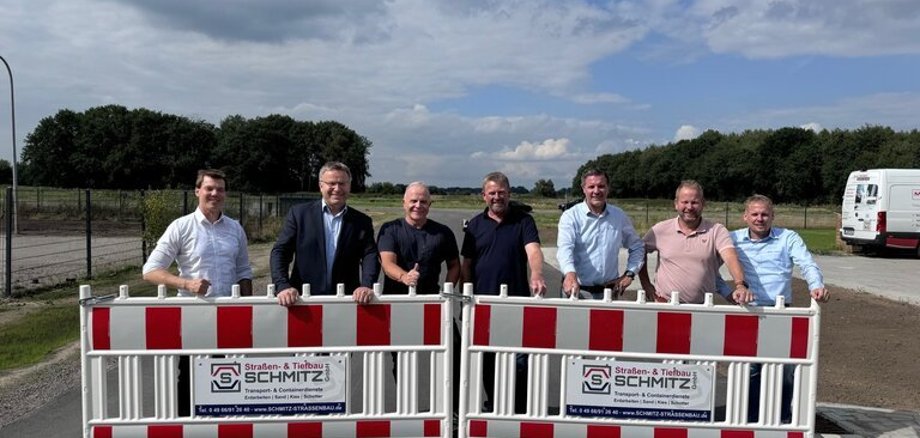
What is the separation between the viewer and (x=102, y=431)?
380 cm

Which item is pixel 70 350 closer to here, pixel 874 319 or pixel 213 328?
pixel 213 328

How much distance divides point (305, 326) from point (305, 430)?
0.61m

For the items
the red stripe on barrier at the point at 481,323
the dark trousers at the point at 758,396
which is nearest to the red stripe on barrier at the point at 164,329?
the red stripe on barrier at the point at 481,323

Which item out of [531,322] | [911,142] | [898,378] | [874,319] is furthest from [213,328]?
[911,142]

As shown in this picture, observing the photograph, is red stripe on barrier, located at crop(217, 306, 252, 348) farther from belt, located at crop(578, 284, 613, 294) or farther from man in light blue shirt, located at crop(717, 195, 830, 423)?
man in light blue shirt, located at crop(717, 195, 830, 423)

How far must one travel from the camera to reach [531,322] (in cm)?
382

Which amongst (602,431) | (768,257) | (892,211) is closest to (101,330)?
(602,431)

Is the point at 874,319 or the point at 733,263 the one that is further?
the point at 874,319

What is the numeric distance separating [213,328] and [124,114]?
93557 mm

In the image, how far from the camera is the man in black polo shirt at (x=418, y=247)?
437 cm

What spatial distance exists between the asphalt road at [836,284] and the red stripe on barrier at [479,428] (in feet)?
9.38

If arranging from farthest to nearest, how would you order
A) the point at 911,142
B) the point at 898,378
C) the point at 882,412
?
1. the point at 911,142
2. the point at 898,378
3. the point at 882,412

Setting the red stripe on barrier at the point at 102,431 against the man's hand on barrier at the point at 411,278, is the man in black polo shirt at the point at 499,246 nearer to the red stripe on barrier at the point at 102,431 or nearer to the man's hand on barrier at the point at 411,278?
the man's hand on barrier at the point at 411,278

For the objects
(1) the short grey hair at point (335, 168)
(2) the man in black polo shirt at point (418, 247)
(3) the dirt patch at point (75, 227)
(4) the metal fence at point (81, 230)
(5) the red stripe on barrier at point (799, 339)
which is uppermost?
(1) the short grey hair at point (335, 168)
